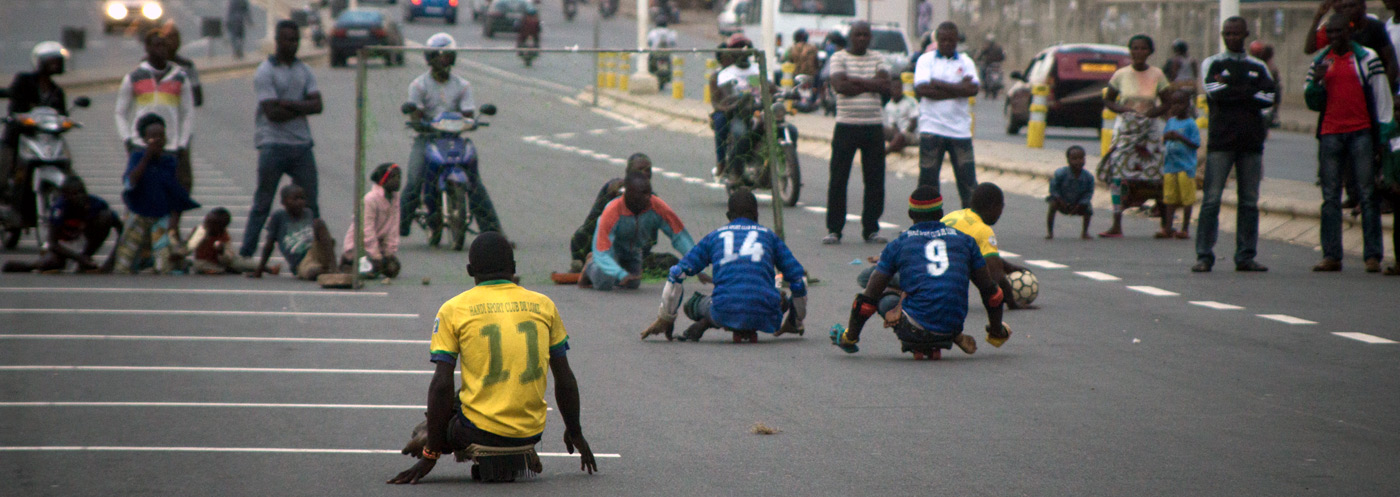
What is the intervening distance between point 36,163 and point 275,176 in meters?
2.78

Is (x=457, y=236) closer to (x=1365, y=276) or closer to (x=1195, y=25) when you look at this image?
(x=1365, y=276)

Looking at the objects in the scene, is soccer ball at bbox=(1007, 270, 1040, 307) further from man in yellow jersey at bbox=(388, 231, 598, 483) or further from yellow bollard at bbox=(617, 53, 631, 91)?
yellow bollard at bbox=(617, 53, 631, 91)

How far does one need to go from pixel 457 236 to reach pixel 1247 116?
21.7ft

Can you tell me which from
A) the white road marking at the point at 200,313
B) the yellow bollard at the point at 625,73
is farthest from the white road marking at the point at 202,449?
the yellow bollard at the point at 625,73

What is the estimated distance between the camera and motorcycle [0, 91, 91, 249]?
13906 mm

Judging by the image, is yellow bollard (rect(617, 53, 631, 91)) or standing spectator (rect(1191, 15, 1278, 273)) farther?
yellow bollard (rect(617, 53, 631, 91))

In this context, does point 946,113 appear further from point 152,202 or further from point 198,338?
point 198,338

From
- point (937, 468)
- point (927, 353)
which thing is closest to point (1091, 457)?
point (937, 468)

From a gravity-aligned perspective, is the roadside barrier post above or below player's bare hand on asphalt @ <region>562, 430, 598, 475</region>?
above

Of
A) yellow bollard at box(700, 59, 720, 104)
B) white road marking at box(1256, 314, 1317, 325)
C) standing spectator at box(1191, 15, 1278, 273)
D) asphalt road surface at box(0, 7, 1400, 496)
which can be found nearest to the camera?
asphalt road surface at box(0, 7, 1400, 496)

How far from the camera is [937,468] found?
6.30 m

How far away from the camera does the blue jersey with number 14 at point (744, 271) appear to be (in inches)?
367

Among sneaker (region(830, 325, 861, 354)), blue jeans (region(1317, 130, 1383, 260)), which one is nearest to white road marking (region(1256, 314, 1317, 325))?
blue jeans (region(1317, 130, 1383, 260))

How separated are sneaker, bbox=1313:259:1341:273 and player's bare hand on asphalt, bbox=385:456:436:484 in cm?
894
